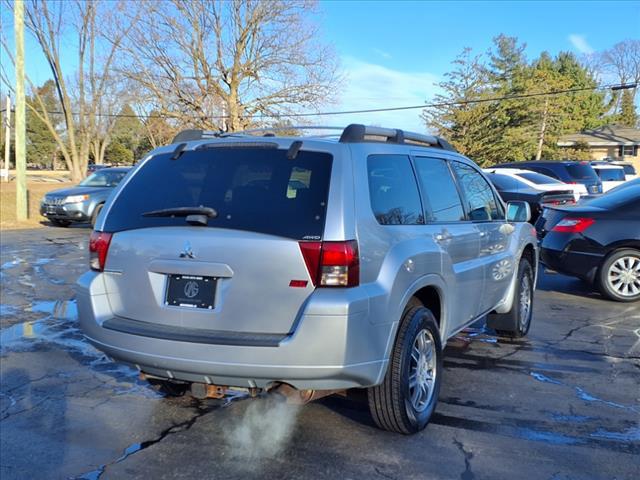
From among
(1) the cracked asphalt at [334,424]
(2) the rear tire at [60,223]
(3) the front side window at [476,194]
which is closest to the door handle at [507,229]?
(3) the front side window at [476,194]

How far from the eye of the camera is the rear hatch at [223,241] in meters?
3.16

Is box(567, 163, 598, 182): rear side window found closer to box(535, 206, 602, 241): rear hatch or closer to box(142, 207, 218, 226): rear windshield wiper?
box(535, 206, 602, 241): rear hatch

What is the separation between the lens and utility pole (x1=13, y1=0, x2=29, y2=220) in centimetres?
1773

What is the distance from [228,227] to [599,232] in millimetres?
6165

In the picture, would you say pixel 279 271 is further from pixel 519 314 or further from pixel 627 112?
pixel 627 112

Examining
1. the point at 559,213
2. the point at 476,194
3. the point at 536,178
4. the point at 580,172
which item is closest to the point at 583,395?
the point at 476,194

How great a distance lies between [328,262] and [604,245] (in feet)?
19.5

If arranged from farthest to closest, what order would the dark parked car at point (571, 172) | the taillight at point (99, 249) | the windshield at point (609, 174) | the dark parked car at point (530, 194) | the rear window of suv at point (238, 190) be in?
the windshield at point (609, 174) → the dark parked car at point (571, 172) → the dark parked car at point (530, 194) → the taillight at point (99, 249) → the rear window of suv at point (238, 190)

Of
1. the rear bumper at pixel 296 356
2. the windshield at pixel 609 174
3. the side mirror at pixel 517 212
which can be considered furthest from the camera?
the windshield at pixel 609 174

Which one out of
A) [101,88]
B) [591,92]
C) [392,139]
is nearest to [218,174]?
[392,139]

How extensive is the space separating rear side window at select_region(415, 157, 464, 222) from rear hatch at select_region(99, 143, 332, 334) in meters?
1.09

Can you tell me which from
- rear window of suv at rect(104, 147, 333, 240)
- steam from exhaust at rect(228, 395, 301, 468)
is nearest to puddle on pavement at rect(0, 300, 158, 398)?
steam from exhaust at rect(228, 395, 301, 468)

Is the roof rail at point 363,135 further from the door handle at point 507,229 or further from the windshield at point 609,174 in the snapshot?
the windshield at point 609,174

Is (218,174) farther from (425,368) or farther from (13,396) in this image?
(13,396)
